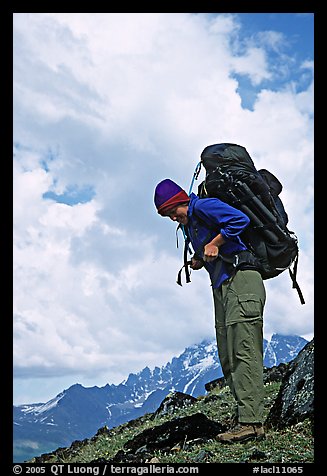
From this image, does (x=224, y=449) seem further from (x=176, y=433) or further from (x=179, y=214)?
(x=179, y=214)

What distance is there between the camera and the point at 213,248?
6781 millimetres

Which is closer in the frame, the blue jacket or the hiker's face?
the blue jacket

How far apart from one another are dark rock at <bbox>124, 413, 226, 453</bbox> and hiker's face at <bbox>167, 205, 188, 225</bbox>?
8.45 feet

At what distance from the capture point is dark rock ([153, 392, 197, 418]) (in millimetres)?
10492

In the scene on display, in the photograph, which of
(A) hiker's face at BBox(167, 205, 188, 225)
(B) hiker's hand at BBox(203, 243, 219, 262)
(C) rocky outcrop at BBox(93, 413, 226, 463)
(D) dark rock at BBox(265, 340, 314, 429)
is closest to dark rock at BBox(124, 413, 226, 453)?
(C) rocky outcrop at BBox(93, 413, 226, 463)

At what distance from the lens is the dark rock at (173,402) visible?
10492 mm

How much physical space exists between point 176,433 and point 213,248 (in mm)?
2512

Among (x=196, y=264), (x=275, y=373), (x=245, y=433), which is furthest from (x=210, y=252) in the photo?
(x=275, y=373)

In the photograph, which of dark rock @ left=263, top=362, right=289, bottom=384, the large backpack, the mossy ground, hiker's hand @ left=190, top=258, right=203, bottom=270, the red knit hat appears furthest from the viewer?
dark rock @ left=263, top=362, right=289, bottom=384

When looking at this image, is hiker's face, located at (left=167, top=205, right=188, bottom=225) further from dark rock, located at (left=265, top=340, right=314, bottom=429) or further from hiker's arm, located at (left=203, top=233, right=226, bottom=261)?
dark rock, located at (left=265, top=340, right=314, bottom=429)

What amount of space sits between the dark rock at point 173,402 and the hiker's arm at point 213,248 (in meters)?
4.51

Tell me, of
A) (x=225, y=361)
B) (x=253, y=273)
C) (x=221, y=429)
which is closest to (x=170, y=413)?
(x=221, y=429)
